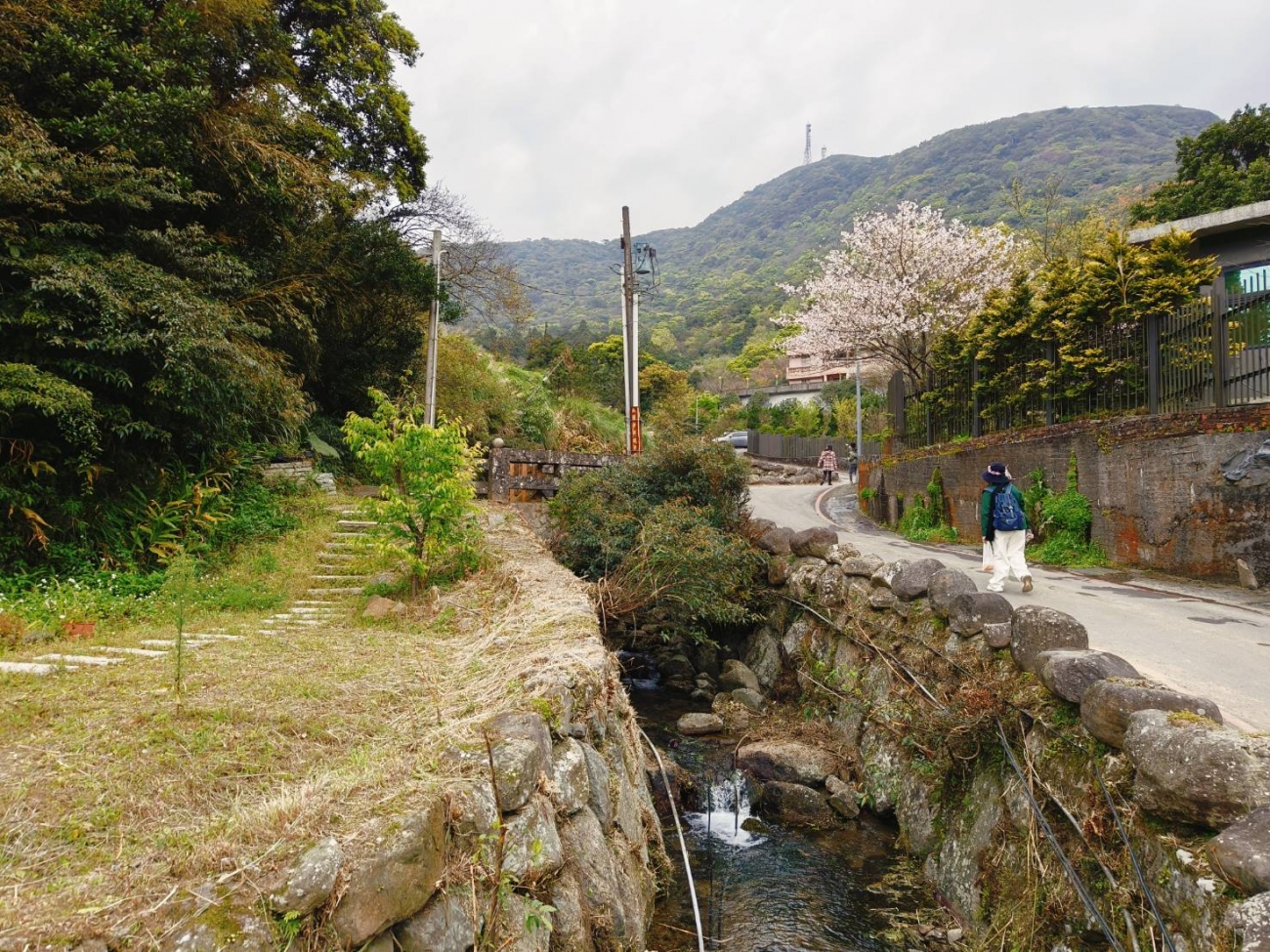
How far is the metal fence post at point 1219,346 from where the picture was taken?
30.6ft

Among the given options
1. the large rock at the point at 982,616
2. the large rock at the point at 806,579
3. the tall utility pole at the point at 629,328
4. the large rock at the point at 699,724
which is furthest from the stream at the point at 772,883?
the tall utility pole at the point at 629,328

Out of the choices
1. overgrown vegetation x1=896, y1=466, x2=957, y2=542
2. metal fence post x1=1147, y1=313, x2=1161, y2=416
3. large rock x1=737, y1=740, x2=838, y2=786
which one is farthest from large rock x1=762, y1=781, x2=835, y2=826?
overgrown vegetation x1=896, y1=466, x2=957, y2=542

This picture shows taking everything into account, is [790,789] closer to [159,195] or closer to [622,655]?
[622,655]

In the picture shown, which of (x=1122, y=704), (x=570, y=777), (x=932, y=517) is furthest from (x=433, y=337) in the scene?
(x=1122, y=704)

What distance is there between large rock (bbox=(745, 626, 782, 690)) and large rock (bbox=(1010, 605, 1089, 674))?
211 inches

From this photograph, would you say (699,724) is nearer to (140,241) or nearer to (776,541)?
(776,541)

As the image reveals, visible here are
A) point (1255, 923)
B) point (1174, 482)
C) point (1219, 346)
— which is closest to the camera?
point (1255, 923)

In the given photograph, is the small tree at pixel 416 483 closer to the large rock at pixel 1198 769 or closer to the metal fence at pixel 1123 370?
the large rock at pixel 1198 769

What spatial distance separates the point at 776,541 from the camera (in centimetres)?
1245

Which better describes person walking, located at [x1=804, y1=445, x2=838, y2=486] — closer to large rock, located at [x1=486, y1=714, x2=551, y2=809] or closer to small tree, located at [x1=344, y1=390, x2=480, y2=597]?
small tree, located at [x1=344, y1=390, x2=480, y2=597]

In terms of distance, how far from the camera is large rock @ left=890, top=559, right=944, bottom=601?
7852 millimetres

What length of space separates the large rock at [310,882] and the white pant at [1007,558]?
8.05 metres

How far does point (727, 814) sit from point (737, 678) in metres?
3.62

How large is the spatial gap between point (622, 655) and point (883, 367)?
3355 cm
